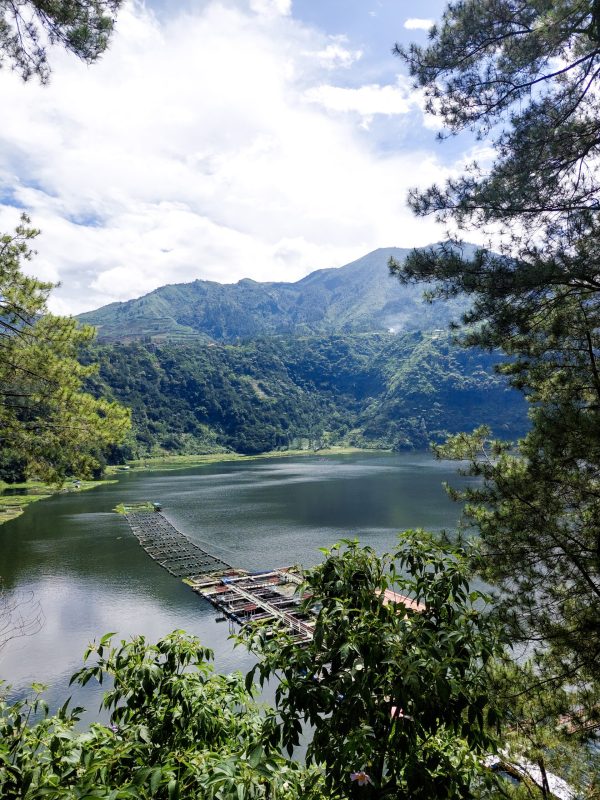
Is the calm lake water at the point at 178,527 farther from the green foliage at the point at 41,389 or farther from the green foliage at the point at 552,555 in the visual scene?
the green foliage at the point at 552,555

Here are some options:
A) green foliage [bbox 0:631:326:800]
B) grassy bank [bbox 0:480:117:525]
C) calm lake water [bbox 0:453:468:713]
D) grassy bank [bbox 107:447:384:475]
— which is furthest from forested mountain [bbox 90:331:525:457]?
green foliage [bbox 0:631:326:800]

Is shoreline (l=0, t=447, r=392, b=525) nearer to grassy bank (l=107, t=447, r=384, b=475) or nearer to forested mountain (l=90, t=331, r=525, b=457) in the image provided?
grassy bank (l=107, t=447, r=384, b=475)

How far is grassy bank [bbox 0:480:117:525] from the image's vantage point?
52.3m

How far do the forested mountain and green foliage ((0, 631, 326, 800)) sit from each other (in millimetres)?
126791

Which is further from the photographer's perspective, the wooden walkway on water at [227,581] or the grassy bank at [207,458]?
the grassy bank at [207,458]

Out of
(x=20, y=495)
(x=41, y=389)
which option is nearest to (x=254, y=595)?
(x=41, y=389)

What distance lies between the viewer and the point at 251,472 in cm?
9750

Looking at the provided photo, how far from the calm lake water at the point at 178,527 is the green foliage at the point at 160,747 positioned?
11896mm

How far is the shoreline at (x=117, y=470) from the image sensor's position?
181ft

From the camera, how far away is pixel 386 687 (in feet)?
10.0

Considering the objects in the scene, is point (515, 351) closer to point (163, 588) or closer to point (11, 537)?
point (163, 588)

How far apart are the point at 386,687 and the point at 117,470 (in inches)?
4121

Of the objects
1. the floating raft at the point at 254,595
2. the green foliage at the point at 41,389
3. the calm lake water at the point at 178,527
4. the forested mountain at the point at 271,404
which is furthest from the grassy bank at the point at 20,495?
the forested mountain at the point at 271,404

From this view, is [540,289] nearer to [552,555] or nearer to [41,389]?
[552,555]
